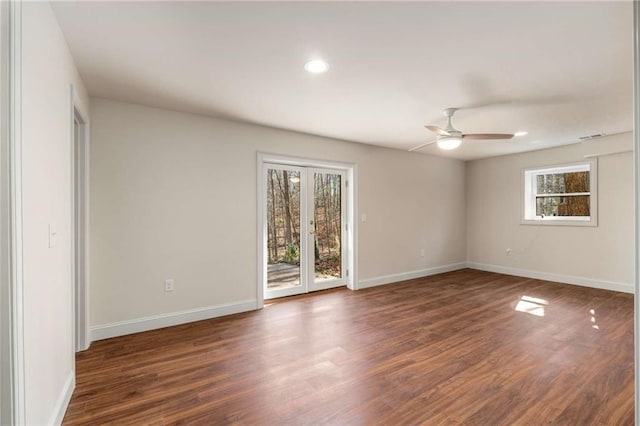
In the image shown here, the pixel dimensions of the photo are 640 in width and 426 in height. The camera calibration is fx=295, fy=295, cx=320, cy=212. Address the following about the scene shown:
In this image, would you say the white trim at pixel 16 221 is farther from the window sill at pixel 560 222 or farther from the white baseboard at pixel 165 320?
the window sill at pixel 560 222

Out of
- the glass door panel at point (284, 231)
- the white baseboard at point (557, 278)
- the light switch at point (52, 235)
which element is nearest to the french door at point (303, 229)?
Answer: the glass door panel at point (284, 231)

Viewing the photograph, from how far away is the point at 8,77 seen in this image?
119cm

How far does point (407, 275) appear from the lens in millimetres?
5512

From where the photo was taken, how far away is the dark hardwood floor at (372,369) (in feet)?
6.09

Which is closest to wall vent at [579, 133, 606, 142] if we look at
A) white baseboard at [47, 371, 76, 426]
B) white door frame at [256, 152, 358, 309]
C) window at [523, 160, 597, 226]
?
window at [523, 160, 597, 226]

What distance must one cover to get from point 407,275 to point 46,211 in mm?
5139

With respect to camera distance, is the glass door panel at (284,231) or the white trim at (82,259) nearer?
the white trim at (82,259)

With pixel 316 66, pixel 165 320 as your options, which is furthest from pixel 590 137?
pixel 165 320

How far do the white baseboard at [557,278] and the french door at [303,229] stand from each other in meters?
3.33

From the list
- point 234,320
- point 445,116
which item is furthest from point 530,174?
point 234,320

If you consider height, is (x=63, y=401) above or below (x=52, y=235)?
below

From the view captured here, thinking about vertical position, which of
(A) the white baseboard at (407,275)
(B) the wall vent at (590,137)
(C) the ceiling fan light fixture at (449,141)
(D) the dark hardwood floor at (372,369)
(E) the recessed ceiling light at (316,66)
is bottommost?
(D) the dark hardwood floor at (372,369)

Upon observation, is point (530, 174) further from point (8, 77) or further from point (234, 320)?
point (8, 77)

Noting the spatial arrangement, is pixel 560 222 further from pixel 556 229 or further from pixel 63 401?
pixel 63 401
